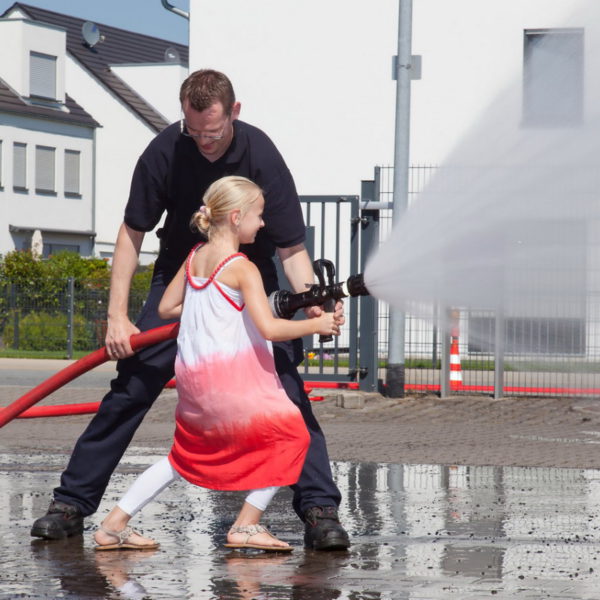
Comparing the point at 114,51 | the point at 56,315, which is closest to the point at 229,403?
the point at 56,315

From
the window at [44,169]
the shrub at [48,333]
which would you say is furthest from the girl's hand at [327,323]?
the window at [44,169]

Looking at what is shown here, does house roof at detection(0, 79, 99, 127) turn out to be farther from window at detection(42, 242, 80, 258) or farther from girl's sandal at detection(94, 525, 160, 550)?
girl's sandal at detection(94, 525, 160, 550)

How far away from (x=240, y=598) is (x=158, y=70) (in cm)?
4535

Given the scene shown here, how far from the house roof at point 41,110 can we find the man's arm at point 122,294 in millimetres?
36355

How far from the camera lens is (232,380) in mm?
5473

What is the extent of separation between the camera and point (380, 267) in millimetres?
5422

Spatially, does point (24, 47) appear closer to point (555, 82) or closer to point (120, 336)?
point (555, 82)

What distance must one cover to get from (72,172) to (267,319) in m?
40.3

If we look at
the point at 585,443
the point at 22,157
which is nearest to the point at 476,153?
the point at 585,443

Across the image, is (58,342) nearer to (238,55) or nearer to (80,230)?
(238,55)

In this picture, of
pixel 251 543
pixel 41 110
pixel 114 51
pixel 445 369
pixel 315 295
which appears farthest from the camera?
pixel 114 51

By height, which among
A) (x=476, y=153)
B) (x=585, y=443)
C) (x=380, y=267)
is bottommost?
(x=585, y=443)

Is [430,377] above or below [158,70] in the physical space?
below

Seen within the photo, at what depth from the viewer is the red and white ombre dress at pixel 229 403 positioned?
547 cm
